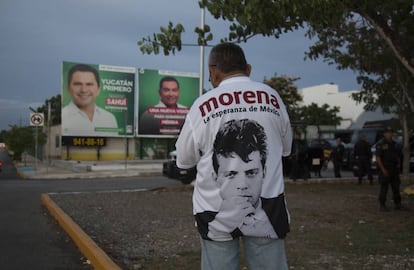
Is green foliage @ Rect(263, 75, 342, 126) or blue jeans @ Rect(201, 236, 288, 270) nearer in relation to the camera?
blue jeans @ Rect(201, 236, 288, 270)

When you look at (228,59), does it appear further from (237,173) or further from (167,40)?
(167,40)

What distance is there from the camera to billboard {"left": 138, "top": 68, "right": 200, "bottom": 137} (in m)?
36.9

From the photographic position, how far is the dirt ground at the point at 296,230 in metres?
5.36

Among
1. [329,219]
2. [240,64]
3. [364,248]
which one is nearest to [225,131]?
[240,64]

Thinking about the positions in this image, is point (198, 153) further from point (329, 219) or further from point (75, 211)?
point (75, 211)

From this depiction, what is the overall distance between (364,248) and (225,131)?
413 cm

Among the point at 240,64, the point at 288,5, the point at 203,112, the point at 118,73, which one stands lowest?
the point at 203,112

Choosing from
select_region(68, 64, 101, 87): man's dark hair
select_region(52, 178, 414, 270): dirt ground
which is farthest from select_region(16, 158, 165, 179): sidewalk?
select_region(52, 178, 414, 270): dirt ground

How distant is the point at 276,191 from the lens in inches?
97.7

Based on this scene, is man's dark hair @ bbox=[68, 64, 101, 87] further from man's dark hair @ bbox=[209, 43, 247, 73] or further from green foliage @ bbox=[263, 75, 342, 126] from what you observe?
man's dark hair @ bbox=[209, 43, 247, 73]

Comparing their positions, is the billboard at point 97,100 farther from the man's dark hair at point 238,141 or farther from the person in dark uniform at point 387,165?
the man's dark hair at point 238,141

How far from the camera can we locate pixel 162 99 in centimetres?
3762

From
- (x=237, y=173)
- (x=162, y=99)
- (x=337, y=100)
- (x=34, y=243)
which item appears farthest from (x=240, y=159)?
(x=337, y=100)

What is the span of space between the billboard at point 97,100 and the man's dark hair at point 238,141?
32937 millimetres
